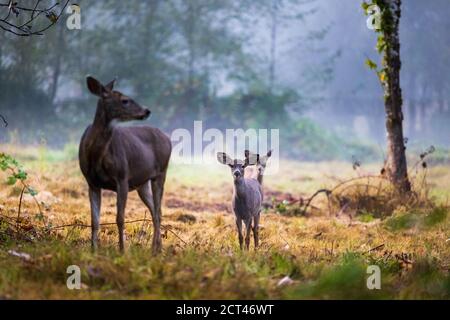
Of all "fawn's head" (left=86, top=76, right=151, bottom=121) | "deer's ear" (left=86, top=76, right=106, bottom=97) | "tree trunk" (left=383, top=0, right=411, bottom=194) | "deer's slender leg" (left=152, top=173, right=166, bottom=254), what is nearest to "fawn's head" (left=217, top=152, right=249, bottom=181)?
"deer's slender leg" (left=152, top=173, right=166, bottom=254)

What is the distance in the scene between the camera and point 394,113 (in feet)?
40.9

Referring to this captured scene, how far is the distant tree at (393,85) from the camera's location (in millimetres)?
12078

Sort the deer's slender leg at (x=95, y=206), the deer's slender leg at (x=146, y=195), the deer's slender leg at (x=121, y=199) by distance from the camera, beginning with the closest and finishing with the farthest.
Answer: the deer's slender leg at (x=121, y=199), the deer's slender leg at (x=95, y=206), the deer's slender leg at (x=146, y=195)

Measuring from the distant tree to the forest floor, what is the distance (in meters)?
1.22

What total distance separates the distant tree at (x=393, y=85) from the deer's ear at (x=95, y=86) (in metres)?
6.69

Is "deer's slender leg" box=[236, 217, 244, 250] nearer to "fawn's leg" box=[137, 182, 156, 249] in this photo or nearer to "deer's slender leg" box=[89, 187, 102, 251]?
"fawn's leg" box=[137, 182, 156, 249]

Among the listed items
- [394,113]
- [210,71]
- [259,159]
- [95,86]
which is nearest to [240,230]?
[259,159]

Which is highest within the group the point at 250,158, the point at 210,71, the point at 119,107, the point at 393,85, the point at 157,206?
the point at 210,71

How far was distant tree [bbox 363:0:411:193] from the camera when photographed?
12.1 m

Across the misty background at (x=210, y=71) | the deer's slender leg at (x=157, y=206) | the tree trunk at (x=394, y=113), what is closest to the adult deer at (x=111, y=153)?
the deer's slender leg at (x=157, y=206)

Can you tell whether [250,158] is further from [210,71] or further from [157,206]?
[210,71]

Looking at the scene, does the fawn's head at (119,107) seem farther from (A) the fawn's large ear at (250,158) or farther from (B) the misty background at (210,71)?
(B) the misty background at (210,71)

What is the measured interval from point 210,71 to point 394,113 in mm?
22978
